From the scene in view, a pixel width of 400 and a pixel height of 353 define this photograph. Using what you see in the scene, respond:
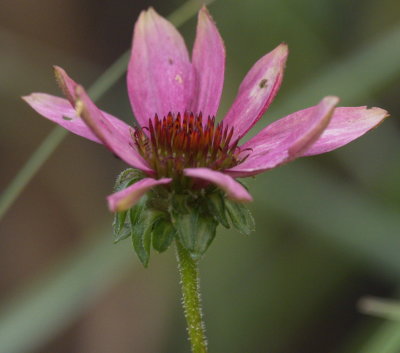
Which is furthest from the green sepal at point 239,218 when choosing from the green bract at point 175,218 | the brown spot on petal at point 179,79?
the brown spot on petal at point 179,79

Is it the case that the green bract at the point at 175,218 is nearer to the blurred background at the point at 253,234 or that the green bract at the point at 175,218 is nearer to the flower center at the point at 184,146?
the flower center at the point at 184,146

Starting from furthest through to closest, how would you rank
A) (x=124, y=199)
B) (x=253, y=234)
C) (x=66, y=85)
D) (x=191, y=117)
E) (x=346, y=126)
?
(x=253, y=234) < (x=191, y=117) < (x=346, y=126) < (x=66, y=85) < (x=124, y=199)

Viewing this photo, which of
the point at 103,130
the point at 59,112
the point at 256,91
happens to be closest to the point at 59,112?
the point at 59,112

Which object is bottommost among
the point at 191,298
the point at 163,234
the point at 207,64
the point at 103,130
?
the point at 191,298

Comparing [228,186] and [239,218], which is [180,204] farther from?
[228,186]

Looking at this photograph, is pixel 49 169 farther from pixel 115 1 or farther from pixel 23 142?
pixel 115 1

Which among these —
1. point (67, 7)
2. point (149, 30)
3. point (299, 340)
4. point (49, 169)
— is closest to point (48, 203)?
point (49, 169)

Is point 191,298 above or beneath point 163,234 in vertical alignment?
beneath
